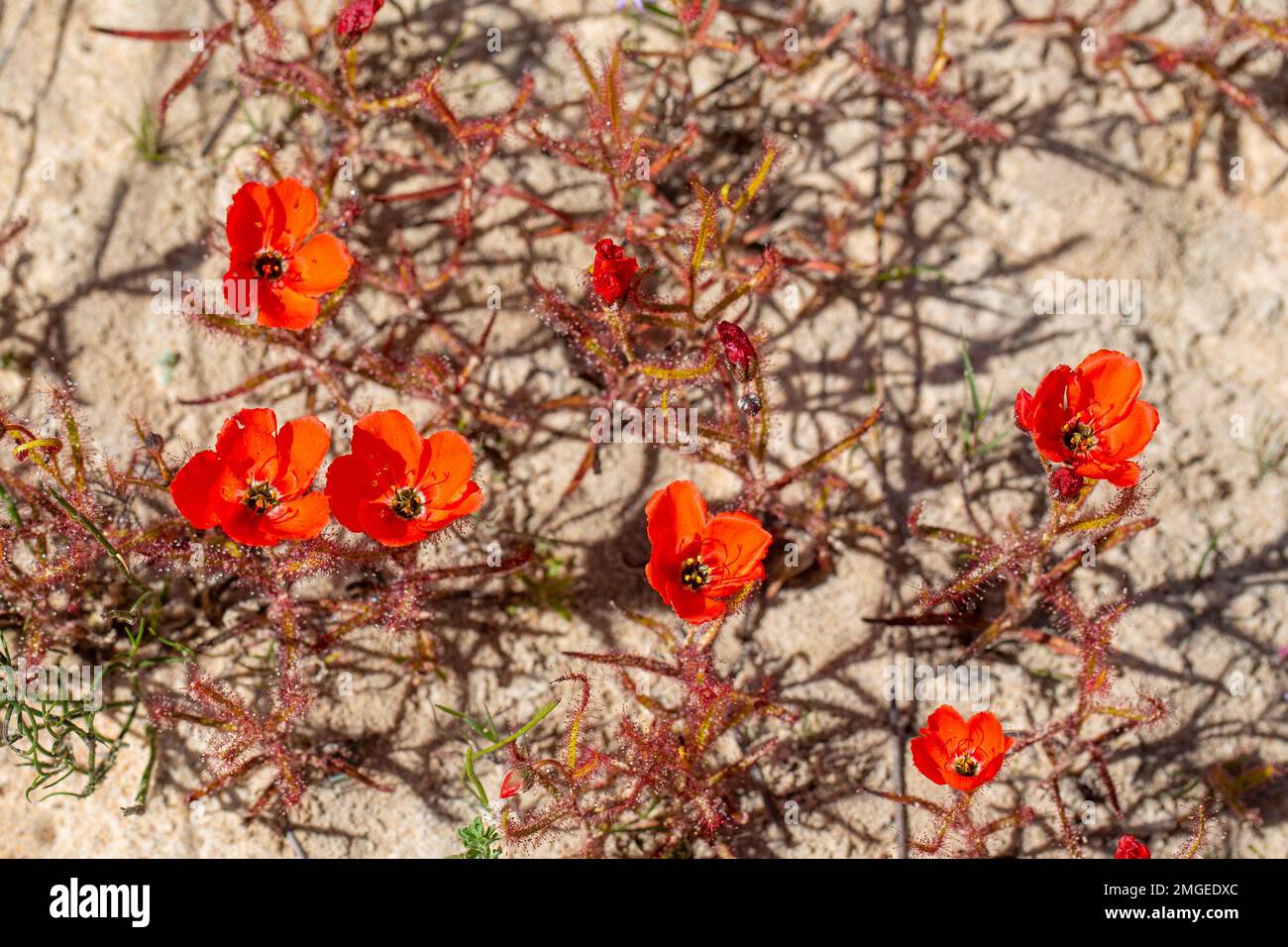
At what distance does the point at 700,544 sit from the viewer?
2834 millimetres

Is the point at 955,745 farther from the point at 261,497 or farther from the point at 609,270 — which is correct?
the point at 261,497

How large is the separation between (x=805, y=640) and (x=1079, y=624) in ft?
2.44

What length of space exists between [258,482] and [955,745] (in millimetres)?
1814

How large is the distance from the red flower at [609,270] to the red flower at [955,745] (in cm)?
128

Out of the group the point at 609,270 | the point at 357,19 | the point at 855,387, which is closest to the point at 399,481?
the point at 609,270

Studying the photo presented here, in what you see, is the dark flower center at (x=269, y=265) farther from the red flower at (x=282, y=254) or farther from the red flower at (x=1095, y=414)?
the red flower at (x=1095, y=414)

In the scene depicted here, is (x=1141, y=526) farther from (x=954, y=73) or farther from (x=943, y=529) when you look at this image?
(x=954, y=73)

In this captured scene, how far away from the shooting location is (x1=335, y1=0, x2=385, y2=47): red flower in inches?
114

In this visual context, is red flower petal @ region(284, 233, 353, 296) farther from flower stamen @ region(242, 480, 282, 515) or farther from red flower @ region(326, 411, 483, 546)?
flower stamen @ region(242, 480, 282, 515)

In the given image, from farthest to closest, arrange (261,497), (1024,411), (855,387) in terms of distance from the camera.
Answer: (855,387), (261,497), (1024,411)

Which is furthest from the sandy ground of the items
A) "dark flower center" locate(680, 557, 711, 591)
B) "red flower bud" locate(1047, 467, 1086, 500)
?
"red flower bud" locate(1047, 467, 1086, 500)

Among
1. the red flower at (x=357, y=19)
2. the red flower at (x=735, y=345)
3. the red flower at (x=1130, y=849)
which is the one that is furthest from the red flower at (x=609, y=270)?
the red flower at (x=1130, y=849)

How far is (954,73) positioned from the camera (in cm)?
363

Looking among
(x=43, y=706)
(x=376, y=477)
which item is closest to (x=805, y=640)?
(x=376, y=477)
